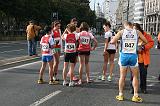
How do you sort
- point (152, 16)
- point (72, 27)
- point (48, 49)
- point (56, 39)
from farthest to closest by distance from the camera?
point (152, 16) → point (56, 39) → point (48, 49) → point (72, 27)

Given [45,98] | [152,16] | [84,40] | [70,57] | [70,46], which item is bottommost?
[45,98]

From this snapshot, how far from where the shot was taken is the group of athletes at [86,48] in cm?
1023

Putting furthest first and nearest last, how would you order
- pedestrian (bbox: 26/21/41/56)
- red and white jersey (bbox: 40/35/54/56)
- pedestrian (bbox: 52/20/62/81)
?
1. pedestrian (bbox: 26/21/41/56)
2. pedestrian (bbox: 52/20/62/81)
3. red and white jersey (bbox: 40/35/54/56)

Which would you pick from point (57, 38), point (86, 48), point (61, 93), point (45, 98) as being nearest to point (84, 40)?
point (86, 48)

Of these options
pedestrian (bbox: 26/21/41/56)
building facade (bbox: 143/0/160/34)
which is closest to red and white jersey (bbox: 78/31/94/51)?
pedestrian (bbox: 26/21/41/56)

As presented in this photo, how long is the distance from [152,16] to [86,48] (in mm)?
178227

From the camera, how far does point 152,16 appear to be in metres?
188

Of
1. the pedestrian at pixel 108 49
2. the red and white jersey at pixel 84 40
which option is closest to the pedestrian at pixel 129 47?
the red and white jersey at pixel 84 40

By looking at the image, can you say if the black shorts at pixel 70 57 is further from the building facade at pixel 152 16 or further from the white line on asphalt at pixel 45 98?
the building facade at pixel 152 16

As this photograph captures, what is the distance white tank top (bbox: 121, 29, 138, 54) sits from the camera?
10.2 meters

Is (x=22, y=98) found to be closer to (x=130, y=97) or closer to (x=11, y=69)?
(x=130, y=97)

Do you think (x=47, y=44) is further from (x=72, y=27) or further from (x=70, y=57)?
(x=72, y=27)

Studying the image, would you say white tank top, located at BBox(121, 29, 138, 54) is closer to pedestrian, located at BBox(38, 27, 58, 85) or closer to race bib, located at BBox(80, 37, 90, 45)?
race bib, located at BBox(80, 37, 90, 45)

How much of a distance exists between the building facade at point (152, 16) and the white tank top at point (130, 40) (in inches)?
6481
